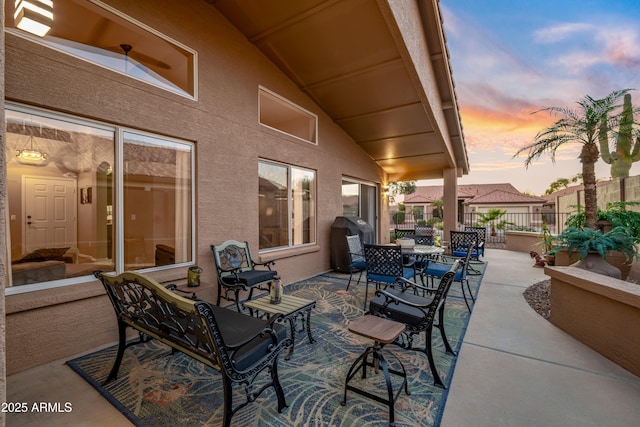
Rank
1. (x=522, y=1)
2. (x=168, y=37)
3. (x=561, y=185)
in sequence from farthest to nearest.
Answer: (x=561, y=185) < (x=522, y=1) < (x=168, y=37)

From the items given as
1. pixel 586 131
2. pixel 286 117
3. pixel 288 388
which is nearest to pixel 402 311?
pixel 288 388

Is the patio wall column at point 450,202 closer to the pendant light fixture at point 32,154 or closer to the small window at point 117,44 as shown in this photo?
the small window at point 117,44

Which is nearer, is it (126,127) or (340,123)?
(126,127)

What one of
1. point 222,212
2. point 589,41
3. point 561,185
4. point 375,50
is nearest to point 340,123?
point 375,50

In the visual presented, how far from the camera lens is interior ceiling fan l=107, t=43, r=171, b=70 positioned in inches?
128

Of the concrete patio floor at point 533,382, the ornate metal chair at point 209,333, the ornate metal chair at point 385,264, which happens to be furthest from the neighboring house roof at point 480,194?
the ornate metal chair at point 209,333

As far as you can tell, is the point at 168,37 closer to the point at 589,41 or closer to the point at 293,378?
the point at 293,378

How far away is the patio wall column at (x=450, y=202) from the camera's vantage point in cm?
870

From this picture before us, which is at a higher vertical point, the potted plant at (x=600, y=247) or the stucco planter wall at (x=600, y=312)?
the potted plant at (x=600, y=247)

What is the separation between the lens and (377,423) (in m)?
1.82

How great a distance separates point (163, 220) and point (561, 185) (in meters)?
44.0

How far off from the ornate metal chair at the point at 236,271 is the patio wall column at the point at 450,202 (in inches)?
265

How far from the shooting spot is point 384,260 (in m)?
4.04

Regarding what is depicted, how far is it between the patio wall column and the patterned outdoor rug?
6.11 m
